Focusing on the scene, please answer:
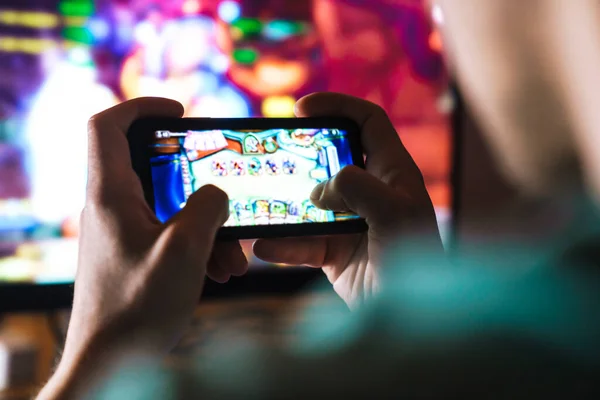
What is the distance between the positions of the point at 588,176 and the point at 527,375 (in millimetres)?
195

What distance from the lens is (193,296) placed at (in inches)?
16.8

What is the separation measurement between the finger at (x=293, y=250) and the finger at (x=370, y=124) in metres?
0.13

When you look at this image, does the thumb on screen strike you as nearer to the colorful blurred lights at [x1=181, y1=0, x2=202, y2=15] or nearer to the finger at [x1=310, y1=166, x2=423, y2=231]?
the finger at [x1=310, y1=166, x2=423, y2=231]

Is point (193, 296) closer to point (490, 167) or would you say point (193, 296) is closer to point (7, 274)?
point (7, 274)

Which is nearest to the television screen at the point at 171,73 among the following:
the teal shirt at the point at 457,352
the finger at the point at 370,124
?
the finger at the point at 370,124

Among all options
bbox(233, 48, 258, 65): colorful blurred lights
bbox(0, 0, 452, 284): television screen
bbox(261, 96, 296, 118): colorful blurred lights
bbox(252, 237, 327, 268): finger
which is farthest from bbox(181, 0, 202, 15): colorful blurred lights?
bbox(252, 237, 327, 268): finger

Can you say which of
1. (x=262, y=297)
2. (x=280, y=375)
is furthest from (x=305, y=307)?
(x=280, y=375)

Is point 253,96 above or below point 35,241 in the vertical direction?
above

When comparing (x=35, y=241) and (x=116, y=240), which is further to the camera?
(x=35, y=241)

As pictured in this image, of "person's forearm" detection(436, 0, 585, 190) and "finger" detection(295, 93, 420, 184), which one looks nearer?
"person's forearm" detection(436, 0, 585, 190)

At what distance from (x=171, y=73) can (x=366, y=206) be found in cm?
63

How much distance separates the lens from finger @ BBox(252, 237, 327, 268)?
651 mm

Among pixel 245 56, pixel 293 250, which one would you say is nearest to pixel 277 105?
pixel 245 56

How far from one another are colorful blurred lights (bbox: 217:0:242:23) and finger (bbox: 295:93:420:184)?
0.47 metres
